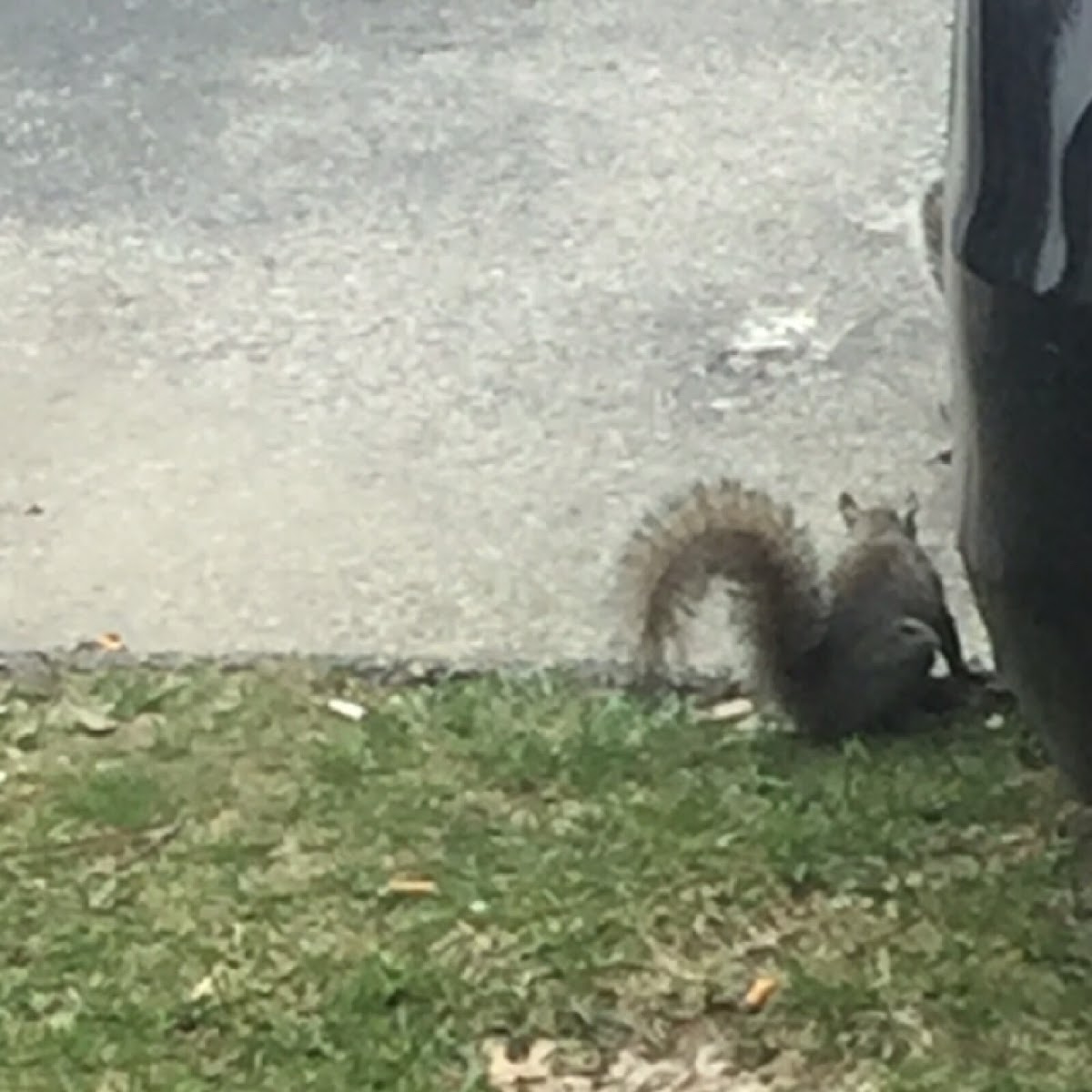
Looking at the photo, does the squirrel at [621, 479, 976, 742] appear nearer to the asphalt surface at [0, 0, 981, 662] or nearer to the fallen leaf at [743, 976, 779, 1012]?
the asphalt surface at [0, 0, 981, 662]

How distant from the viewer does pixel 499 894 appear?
8.88ft

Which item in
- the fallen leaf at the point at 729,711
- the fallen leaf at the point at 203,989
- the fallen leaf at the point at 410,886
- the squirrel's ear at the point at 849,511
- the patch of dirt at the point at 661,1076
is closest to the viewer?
the patch of dirt at the point at 661,1076

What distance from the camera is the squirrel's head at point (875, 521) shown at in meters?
3.05

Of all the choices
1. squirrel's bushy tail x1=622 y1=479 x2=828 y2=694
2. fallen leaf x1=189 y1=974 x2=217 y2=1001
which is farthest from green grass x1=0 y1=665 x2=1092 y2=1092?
squirrel's bushy tail x1=622 y1=479 x2=828 y2=694

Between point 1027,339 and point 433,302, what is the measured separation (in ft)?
7.09

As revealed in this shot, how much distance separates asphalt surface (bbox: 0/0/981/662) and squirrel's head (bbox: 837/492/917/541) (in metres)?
0.17

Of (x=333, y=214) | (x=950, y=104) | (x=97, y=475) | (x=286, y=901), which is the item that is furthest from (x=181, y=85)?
(x=950, y=104)

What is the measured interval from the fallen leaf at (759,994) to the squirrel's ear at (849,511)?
714 millimetres

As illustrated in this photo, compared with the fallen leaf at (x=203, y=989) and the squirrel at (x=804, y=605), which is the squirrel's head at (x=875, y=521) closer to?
the squirrel at (x=804, y=605)

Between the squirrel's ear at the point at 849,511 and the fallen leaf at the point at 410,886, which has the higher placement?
the squirrel's ear at the point at 849,511

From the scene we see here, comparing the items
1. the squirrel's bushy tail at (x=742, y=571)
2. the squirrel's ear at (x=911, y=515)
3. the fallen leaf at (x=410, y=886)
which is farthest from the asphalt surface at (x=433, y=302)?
the fallen leaf at (x=410, y=886)

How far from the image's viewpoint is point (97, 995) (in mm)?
2594

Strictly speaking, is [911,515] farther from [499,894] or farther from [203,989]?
[203,989]

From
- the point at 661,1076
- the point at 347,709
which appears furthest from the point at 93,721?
the point at 661,1076
